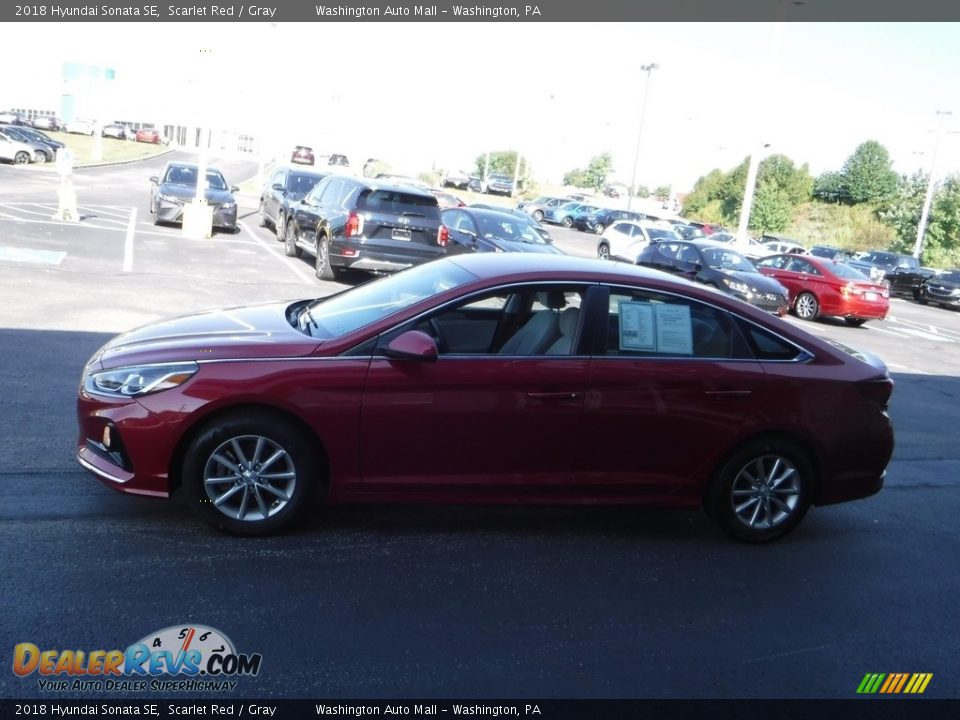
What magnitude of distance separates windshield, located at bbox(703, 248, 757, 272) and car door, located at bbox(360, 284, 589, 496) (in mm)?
15707

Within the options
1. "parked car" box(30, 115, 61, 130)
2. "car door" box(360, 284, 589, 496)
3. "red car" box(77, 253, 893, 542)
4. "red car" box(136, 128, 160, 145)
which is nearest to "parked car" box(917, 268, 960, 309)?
"red car" box(77, 253, 893, 542)

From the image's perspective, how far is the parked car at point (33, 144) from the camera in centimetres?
4253

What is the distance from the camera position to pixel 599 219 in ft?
177

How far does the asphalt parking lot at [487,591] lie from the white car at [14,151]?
127ft

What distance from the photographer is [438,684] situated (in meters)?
3.84

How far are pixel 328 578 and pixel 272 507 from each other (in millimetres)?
590

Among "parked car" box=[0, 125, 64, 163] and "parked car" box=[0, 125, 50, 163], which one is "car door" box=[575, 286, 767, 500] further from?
"parked car" box=[0, 125, 64, 163]

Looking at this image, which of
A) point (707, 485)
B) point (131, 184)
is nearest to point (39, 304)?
point (707, 485)

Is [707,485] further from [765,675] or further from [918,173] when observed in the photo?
[918,173]

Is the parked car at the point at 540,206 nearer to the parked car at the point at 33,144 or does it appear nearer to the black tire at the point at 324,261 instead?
the parked car at the point at 33,144

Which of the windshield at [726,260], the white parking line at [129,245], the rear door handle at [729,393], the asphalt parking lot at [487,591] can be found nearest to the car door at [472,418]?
the asphalt parking lot at [487,591]

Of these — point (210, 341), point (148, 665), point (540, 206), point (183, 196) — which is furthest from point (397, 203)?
point (540, 206)
